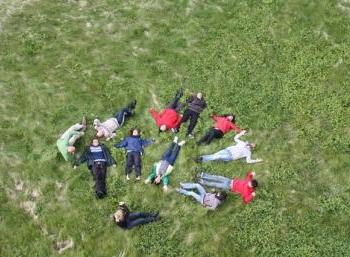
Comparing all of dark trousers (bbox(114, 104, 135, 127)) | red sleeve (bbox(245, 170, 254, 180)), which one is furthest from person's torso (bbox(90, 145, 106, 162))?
red sleeve (bbox(245, 170, 254, 180))

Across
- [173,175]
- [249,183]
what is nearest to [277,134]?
[249,183]

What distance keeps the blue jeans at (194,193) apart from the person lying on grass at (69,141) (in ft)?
15.1

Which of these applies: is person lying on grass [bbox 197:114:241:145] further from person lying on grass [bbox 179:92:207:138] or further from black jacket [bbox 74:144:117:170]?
black jacket [bbox 74:144:117:170]

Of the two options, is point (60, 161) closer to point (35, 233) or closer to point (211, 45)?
point (35, 233)

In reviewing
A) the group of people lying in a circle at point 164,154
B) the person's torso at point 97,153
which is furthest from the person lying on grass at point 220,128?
the person's torso at point 97,153

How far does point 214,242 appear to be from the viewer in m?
20.3

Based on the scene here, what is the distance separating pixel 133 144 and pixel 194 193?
11.1 ft

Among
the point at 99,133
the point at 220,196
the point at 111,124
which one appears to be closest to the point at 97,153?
the point at 99,133

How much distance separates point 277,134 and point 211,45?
6.20m

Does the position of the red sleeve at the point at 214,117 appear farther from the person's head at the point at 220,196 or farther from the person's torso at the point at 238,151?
the person's head at the point at 220,196

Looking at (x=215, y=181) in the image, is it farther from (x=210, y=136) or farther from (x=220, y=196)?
(x=210, y=136)

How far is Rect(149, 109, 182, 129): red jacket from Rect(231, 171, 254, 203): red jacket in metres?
3.81

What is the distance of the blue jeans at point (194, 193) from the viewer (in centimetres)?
2124

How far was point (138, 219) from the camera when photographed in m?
20.5
